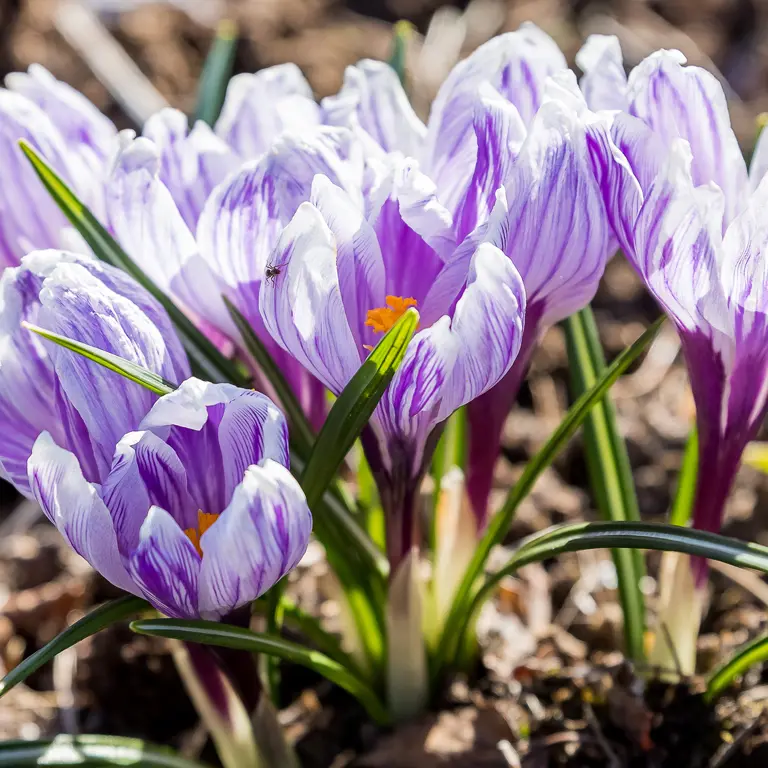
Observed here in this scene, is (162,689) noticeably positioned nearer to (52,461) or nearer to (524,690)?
(524,690)

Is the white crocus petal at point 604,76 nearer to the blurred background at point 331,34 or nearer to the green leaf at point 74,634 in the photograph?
the green leaf at point 74,634

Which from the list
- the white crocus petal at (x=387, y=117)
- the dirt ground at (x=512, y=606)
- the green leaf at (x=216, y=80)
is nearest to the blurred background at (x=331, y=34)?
the dirt ground at (x=512, y=606)

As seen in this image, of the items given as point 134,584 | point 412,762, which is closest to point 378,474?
point 134,584

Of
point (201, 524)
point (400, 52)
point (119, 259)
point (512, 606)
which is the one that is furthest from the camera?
point (512, 606)

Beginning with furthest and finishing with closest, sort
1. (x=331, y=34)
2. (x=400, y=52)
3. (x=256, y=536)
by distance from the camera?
(x=331, y=34) < (x=400, y=52) < (x=256, y=536)

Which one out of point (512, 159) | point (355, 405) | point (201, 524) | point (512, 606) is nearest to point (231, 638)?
point (201, 524)

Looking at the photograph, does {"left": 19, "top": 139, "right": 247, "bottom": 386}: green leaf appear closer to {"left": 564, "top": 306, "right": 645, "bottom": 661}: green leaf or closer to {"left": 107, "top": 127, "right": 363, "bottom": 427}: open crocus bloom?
{"left": 107, "top": 127, "right": 363, "bottom": 427}: open crocus bloom

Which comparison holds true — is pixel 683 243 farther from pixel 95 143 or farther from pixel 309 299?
pixel 95 143
